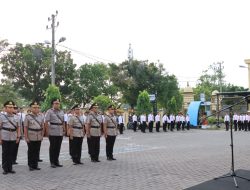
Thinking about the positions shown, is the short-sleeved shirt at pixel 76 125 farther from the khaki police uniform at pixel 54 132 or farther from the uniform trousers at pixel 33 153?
the uniform trousers at pixel 33 153

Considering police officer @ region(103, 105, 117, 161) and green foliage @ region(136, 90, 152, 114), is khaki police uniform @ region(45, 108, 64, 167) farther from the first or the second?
green foliage @ region(136, 90, 152, 114)

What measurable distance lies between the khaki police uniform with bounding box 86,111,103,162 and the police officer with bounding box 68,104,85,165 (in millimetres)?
343

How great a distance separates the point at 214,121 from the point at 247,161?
112ft

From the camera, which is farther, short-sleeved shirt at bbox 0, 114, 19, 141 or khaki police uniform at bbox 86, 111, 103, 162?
khaki police uniform at bbox 86, 111, 103, 162

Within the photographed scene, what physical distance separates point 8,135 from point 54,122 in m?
1.45

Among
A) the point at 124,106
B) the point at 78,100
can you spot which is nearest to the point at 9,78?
the point at 78,100

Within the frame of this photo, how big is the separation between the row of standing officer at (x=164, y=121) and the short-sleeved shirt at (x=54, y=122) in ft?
65.9

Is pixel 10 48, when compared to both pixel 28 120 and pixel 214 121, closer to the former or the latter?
pixel 214 121

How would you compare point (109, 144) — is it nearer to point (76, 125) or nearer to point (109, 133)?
point (109, 133)

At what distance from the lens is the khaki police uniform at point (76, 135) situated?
1186 cm

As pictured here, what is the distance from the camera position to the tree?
52375 mm

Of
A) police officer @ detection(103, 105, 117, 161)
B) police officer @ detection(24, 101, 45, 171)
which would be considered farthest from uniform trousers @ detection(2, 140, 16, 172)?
police officer @ detection(103, 105, 117, 161)

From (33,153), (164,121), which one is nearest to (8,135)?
(33,153)

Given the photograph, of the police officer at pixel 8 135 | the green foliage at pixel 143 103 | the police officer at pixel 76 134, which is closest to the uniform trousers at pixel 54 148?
the police officer at pixel 76 134
